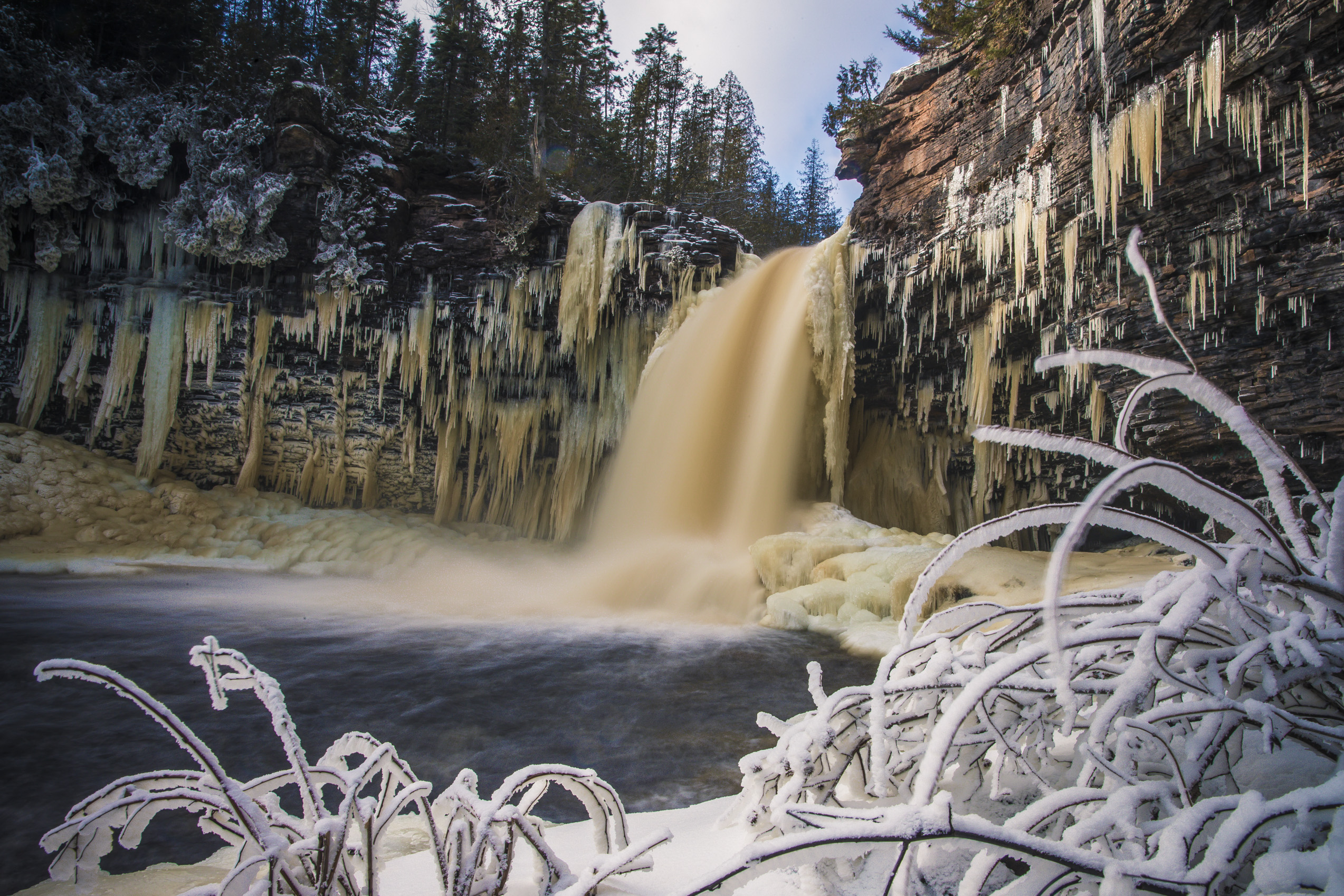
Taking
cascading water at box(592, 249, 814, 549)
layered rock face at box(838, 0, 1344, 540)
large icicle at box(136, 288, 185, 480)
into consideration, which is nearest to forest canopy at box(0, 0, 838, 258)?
large icicle at box(136, 288, 185, 480)

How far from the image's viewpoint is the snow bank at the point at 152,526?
10195 mm

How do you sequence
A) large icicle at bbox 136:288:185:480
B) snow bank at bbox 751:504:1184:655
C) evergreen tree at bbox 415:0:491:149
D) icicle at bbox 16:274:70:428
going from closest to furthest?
snow bank at bbox 751:504:1184:655 → icicle at bbox 16:274:70:428 → large icicle at bbox 136:288:185:480 → evergreen tree at bbox 415:0:491:149

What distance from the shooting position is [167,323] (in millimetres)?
11930

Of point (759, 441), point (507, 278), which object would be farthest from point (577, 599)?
point (507, 278)

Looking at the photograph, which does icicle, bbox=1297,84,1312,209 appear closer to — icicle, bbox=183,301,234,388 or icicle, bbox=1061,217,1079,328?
icicle, bbox=1061,217,1079,328

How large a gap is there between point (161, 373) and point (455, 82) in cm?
1163

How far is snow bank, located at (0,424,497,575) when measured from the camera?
10195mm

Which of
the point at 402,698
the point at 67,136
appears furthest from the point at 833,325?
the point at 67,136

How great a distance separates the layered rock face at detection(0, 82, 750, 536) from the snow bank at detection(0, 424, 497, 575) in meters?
0.70

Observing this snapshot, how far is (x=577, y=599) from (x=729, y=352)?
521 centimetres

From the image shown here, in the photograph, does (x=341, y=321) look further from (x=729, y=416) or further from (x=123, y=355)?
(x=729, y=416)

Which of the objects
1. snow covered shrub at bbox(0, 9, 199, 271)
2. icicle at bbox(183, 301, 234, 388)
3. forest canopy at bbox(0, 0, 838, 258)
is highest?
forest canopy at bbox(0, 0, 838, 258)

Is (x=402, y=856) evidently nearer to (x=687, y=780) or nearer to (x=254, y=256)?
(x=687, y=780)

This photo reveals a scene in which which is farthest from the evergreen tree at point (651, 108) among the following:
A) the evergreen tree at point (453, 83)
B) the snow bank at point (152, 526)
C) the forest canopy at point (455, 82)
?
the snow bank at point (152, 526)
